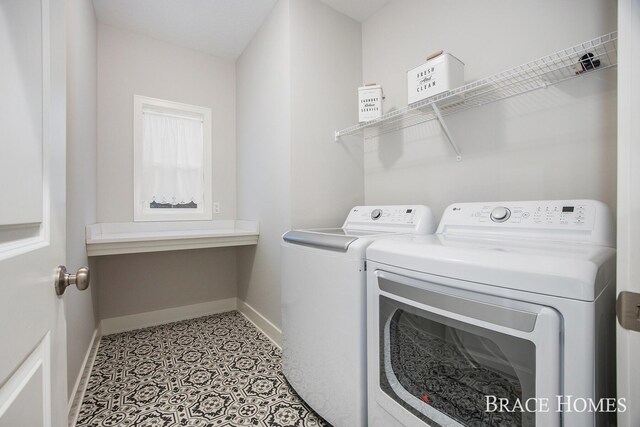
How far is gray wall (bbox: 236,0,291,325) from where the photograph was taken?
6.37 feet

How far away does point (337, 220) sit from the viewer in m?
2.07

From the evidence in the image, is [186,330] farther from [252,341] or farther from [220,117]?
[220,117]

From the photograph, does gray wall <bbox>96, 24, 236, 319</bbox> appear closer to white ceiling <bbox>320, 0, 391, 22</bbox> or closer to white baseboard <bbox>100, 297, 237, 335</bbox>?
white baseboard <bbox>100, 297, 237, 335</bbox>

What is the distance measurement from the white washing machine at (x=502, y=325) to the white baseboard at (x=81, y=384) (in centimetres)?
143

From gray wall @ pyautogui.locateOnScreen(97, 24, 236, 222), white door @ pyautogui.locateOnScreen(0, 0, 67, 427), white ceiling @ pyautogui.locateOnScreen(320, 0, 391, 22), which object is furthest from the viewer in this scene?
gray wall @ pyautogui.locateOnScreen(97, 24, 236, 222)

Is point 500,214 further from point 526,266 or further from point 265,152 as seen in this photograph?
point 265,152

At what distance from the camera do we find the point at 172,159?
260cm

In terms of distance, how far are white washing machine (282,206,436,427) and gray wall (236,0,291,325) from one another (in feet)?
1.76

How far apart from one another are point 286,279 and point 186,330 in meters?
1.40

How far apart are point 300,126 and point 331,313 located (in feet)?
4.17

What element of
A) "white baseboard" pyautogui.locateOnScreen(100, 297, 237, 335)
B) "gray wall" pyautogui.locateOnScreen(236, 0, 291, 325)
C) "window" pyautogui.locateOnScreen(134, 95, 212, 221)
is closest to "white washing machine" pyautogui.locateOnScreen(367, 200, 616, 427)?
"gray wall" pyautogui.locateOnScreen(236, 0, 291, 325)

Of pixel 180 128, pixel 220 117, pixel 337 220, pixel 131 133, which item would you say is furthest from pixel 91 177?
pixel 337 220

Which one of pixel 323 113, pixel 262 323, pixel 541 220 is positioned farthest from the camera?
pixel 262 323

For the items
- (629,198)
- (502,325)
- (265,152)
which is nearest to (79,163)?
(265,152)
